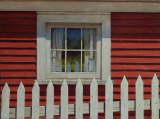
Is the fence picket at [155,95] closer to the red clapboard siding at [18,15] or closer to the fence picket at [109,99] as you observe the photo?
the fence picket at [109,99]

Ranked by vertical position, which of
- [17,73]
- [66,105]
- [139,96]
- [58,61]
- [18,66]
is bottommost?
[66,105]

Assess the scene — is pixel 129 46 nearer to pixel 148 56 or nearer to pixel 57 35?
pixel 148 56

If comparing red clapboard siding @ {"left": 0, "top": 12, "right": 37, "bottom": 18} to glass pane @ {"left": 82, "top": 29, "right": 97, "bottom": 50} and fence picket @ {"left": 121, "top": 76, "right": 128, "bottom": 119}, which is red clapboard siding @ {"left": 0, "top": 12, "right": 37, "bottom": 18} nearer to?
glass pane @ {"left": 82, "top": 29, "right": 97, "bottom": 50}

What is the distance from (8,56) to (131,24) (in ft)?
8.34

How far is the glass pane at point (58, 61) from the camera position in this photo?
208 inches

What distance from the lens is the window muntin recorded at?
5.29 m

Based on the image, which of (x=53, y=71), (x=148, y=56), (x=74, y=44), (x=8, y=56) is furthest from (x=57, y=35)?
(x=148, y=56)

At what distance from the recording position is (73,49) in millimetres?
5297

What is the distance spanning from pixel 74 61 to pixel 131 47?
1.19 metres

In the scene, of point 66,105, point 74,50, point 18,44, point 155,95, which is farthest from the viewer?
point 74,50

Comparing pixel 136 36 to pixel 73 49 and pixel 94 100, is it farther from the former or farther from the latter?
pixel 94 100

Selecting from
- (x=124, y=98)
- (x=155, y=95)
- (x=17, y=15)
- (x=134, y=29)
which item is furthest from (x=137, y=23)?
(x=17, y=15)

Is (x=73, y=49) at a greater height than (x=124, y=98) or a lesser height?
greater

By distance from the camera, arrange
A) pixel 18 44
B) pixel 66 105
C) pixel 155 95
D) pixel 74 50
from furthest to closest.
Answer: pixel 74 50, pixel 18 44, pixel 155 95, pixel 66 105
